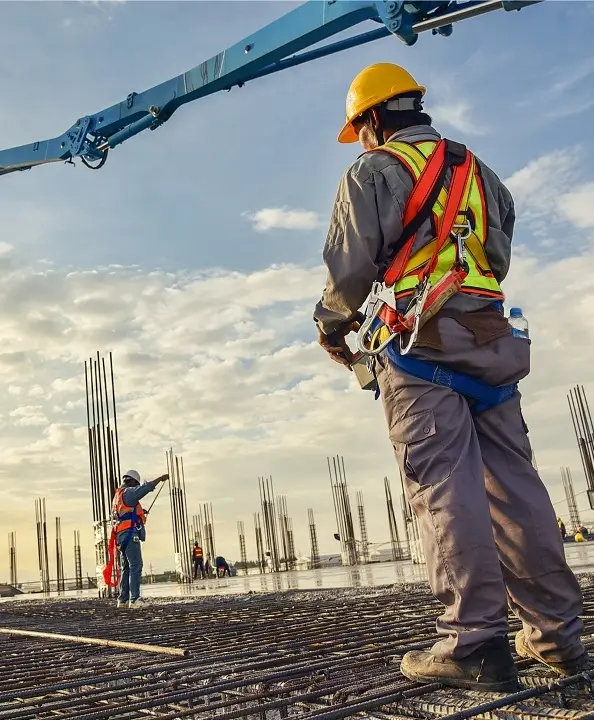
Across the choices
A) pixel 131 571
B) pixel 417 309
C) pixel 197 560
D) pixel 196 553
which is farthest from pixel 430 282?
pixel 197 560

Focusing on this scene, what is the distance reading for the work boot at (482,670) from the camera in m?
1.93

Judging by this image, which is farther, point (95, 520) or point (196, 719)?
point (95, 520)

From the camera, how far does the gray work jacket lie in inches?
88.2

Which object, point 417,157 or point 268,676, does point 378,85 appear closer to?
point 417,157

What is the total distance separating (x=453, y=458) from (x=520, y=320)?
0.55 metres

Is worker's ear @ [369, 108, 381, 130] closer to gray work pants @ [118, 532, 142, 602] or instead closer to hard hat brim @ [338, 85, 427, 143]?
hard hat brim @ [338, 85, 427, 143]

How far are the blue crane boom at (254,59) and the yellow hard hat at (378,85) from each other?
3574 millimetres

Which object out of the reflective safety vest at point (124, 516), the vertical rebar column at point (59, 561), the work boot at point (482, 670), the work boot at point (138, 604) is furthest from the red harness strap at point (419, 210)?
the vertical rebar column at point (59, 561)

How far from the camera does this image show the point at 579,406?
2406cm

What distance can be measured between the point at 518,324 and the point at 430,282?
337 mm

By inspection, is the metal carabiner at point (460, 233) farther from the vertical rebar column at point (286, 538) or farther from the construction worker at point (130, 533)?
the vertical rebar column at point (286, 538)

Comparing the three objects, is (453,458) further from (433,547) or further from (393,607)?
(393,607)

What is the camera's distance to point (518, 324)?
2.35 meters

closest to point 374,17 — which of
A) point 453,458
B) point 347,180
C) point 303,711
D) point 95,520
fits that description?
point 347,180
